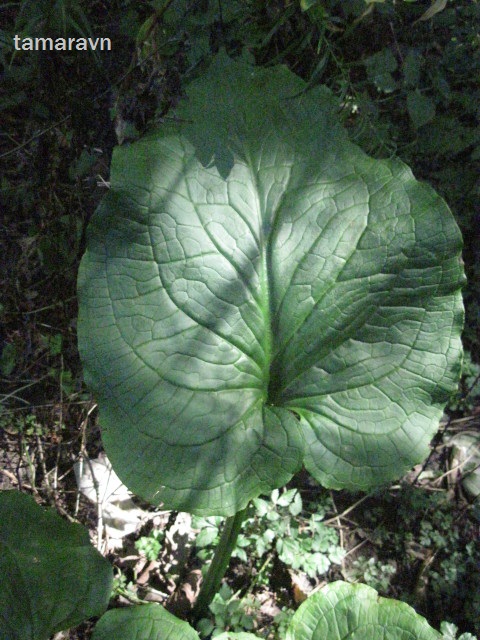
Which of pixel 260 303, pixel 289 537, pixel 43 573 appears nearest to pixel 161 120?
pixel 260 303

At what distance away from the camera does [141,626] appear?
3.67 ft

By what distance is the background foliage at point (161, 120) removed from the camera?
59.7 inches

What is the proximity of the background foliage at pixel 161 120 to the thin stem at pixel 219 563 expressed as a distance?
48 millimetres

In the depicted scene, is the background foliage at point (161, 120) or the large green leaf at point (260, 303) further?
the background foliage at point (161, 120)

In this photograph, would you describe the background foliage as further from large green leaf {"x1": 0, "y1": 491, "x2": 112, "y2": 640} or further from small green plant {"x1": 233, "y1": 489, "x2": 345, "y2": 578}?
large green leaf {"x1": 0, "y1": 491, "x2": 112, "y2": 640}

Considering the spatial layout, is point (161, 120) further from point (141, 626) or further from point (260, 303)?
point (141, 626)

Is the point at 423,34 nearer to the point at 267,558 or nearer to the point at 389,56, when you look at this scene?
the point at 389,56

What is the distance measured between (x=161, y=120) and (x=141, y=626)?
1.15 m

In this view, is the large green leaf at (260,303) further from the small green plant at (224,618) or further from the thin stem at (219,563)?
the small green plant at (224,618)

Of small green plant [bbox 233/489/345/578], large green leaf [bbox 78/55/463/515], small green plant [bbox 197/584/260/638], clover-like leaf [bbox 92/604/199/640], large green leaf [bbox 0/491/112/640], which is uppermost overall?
large green leaf [bbox 78/55/463/515]

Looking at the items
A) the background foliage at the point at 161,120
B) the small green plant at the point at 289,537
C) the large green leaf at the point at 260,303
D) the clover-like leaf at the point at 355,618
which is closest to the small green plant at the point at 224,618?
the background foliage at the point at 161,120

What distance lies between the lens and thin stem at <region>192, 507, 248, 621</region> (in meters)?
1.29

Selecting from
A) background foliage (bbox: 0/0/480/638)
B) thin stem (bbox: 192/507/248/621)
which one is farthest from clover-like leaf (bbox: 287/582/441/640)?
background foliage (bbox: 0/0/480/638)

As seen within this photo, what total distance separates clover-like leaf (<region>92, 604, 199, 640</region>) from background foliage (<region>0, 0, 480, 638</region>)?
358 mm
